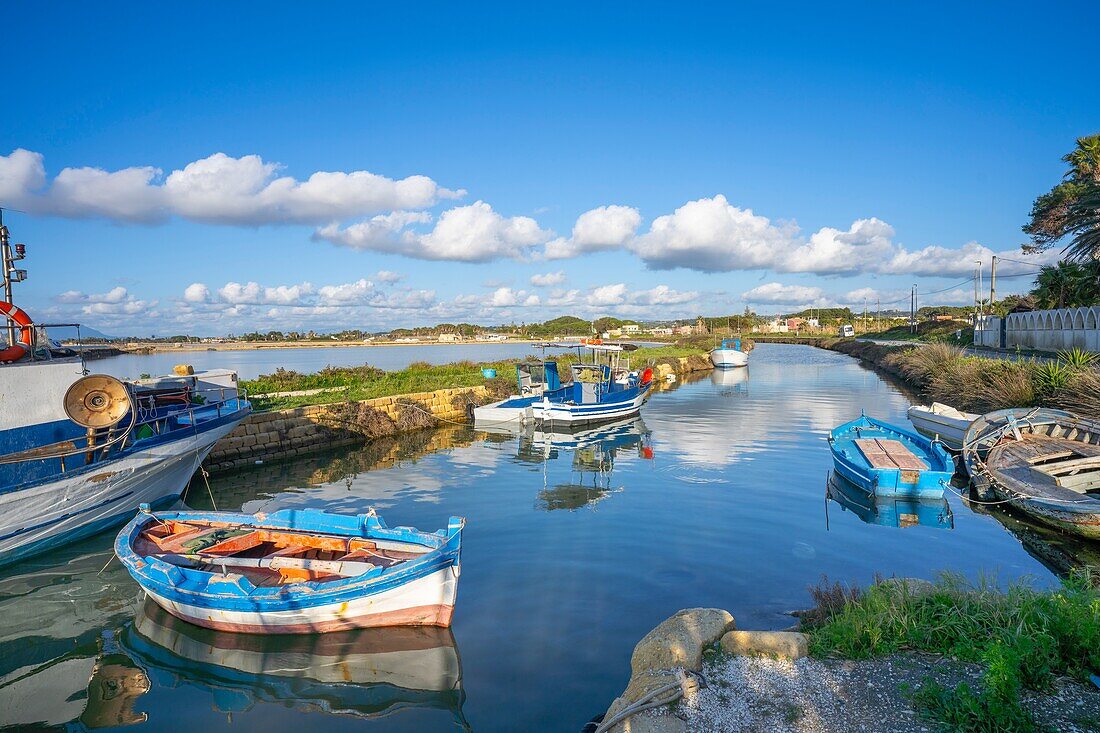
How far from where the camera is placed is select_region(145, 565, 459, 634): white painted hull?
297 inches

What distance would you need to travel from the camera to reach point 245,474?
59.7ft

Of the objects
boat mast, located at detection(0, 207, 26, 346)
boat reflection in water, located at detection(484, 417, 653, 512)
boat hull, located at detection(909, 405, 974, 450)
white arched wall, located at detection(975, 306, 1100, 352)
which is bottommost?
boat reflection in water, located at detection(484, 417, 653, 512)

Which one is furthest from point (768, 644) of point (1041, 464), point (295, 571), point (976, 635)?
point (1041, 464)

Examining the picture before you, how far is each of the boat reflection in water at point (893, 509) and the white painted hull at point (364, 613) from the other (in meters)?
8.94

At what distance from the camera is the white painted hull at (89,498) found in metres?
10.5

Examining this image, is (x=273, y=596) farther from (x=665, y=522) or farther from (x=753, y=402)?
(x=753, y=402)

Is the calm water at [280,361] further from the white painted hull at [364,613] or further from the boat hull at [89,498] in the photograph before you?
the white painted hull at [364,613]

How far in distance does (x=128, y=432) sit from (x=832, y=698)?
41.1 ft

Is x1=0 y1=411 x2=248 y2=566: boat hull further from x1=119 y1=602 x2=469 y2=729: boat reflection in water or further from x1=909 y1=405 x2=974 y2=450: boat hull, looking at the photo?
x1=909 y1=405 x2=974 y2=450: boat hull

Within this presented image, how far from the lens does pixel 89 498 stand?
11562 millimetres

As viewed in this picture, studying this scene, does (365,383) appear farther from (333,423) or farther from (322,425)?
(322,425)

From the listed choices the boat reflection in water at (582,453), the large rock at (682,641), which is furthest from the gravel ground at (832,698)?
the boat reflection in water at (582,453)

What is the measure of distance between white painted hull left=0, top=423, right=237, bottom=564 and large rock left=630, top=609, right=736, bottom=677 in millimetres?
10944

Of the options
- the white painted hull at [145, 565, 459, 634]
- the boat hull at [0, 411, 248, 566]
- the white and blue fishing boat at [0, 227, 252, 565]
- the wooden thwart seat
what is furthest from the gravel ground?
the boat hull at [0, 411, 248, 566]
